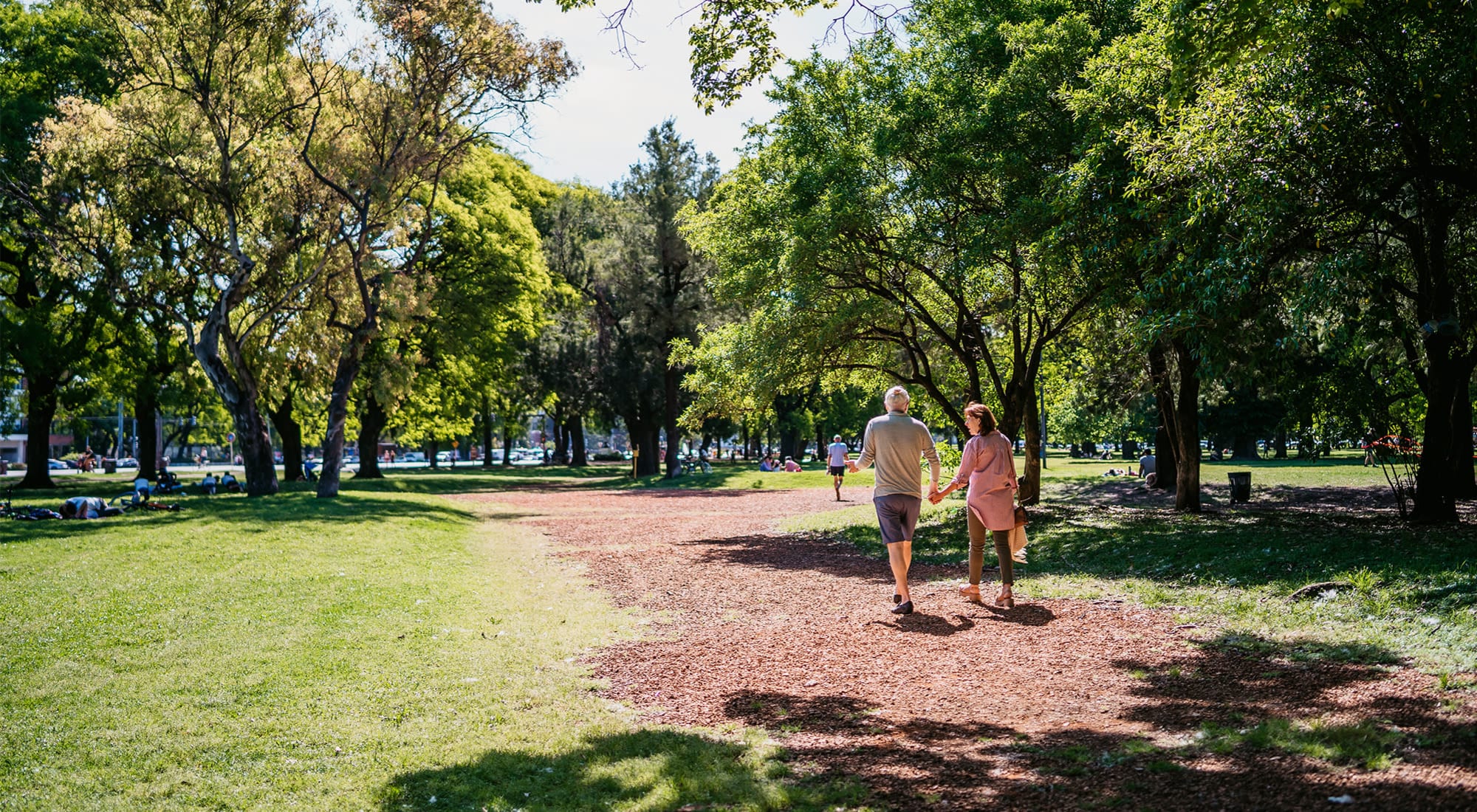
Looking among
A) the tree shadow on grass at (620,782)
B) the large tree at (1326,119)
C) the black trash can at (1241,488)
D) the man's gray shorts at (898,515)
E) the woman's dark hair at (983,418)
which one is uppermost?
the large tree at (1326,119)

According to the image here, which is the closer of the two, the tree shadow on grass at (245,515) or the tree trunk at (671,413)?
the tree shadow on grass at (245,515)

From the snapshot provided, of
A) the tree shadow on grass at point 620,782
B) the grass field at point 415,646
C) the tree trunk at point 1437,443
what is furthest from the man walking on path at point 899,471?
the tree trunk at point 1437,443

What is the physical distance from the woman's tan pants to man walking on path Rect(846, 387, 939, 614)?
0.62 m

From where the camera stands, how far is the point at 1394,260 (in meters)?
13.8

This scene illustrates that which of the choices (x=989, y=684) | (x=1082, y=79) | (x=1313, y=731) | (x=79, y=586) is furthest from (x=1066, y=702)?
(x=1082, y=79)

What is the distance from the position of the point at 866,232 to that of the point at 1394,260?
7.65 meters

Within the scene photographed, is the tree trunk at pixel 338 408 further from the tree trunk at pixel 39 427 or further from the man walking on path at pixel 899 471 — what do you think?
the man walking on path at pixel 899 471

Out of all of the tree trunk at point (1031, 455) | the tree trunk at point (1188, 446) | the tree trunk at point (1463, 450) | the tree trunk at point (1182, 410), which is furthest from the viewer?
the tree trunk at point (1463, 450)

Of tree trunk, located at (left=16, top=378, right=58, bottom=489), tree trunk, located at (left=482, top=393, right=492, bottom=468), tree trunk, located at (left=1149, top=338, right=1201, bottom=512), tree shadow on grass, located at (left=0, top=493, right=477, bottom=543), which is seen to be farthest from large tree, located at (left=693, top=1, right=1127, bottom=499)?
tree trunk, located at (left=482, top=393, right=492, bottom=468)

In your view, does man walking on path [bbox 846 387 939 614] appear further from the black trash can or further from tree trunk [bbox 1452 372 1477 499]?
the black trash can

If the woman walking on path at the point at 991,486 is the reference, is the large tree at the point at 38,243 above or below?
above

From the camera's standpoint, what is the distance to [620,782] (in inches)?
192

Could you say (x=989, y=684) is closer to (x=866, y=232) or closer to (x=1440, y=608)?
(x=1440, y=608)

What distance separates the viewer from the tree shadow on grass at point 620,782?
4582mm
